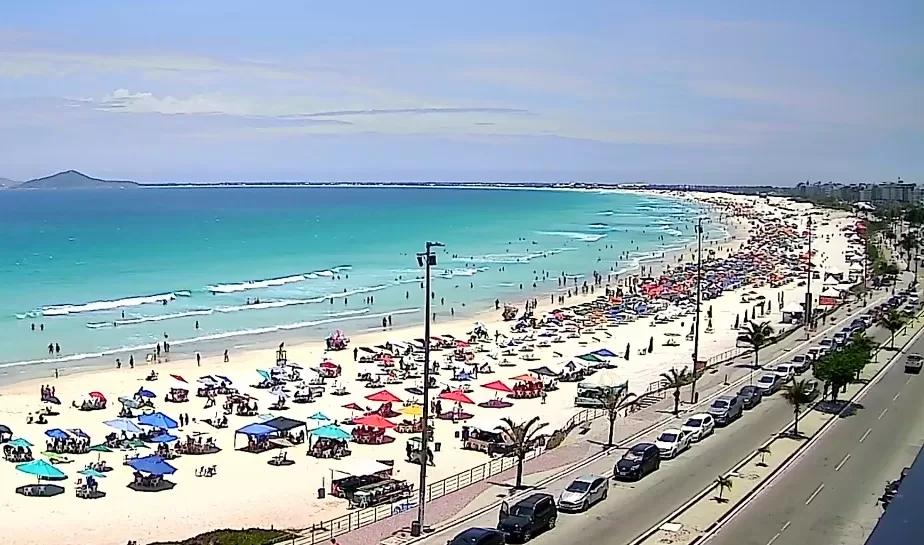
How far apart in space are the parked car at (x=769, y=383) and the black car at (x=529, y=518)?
15.8 m

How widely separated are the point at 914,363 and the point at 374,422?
854 inches

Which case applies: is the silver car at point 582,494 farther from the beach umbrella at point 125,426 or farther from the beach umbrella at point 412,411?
the beach umbrella at point 125,426

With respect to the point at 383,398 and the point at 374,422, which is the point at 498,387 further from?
the point at 374,422

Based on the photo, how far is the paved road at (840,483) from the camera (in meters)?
18.4

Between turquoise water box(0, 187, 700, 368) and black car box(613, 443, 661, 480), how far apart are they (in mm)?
30236

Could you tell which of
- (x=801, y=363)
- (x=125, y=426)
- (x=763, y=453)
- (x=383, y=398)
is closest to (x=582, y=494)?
(x=763, y=453)

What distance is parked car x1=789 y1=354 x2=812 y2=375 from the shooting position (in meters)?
35.8

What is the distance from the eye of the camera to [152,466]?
2480cm

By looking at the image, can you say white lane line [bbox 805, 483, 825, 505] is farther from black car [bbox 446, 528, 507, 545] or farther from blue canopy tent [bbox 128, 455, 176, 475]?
blue canopy tent [bbox 128, 455, 176, 475]

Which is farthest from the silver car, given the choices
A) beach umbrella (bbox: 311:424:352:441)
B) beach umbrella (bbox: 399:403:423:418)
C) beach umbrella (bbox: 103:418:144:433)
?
beach umbrella (bbox: 103:418:144:433)

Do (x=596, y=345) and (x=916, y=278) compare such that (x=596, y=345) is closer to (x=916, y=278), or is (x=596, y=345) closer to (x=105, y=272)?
(x=916, y=278)


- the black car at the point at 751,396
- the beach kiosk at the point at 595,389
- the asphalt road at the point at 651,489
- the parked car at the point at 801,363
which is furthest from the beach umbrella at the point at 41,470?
the parked car at the point at 801,363

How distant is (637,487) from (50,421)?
21.3 metres

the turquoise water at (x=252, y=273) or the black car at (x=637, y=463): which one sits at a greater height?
the black car at (x=637, y=463)
